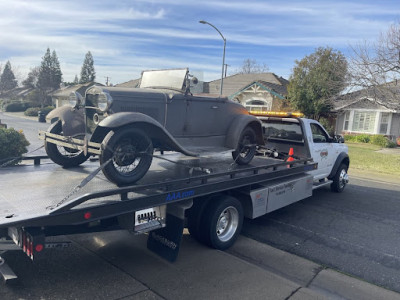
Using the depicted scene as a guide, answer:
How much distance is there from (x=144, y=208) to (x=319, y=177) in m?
5.25

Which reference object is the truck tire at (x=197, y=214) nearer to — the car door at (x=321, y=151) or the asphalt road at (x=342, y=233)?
the asphalt road at (x=342, y=233)

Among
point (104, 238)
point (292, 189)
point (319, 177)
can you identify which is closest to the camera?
point (104, 238)

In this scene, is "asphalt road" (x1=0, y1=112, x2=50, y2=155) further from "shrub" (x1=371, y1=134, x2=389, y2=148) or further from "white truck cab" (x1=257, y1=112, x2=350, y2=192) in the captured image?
"shrub" (x1=371, y1=134, x2=389, y2=148)

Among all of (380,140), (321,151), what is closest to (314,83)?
(380,140)

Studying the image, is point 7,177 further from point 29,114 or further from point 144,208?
point 29,114

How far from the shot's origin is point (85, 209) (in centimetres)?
325

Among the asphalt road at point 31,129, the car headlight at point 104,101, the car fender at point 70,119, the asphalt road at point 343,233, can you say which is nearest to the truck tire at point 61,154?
the car fender at point 70,119

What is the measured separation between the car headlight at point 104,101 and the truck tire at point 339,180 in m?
6.20

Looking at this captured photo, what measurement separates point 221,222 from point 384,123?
24.2 m

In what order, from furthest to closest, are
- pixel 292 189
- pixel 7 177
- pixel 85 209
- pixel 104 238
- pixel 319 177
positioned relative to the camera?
pixel 319 177, pixel 292 189, pixel 104 238, pixel 7 177, pixel 85 209

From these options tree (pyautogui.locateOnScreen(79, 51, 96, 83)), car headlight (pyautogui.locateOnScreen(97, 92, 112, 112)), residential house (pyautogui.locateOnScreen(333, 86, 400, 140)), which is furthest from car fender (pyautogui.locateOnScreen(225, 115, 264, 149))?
tree (pyautogui.locateOnScreen(79, 51, 96, 83))

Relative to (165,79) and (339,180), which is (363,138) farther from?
(165,79)

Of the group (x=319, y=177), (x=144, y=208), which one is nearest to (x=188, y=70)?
(x=144, y=208)

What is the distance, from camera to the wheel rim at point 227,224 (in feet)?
16.2
